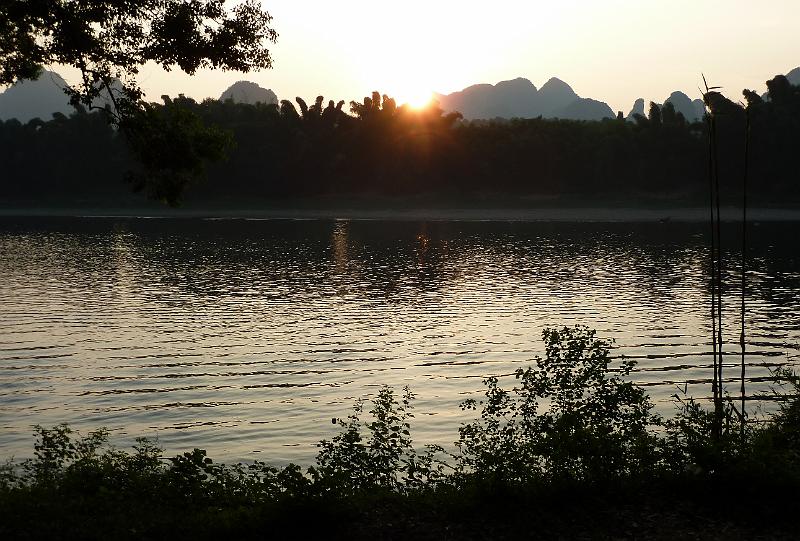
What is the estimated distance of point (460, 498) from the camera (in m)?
11.3

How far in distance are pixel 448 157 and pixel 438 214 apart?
13.3 meters

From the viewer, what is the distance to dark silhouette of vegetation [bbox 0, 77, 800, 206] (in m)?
123

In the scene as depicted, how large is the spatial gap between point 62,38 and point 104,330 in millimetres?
22924

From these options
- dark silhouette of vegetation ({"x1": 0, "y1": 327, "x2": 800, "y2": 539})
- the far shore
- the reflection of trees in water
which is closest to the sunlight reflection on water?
the reflection of trees in water

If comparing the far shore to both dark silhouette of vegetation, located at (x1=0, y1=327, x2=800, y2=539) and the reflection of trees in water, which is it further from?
dark silhouette of vegetation, located at (x1=0, y1=327, x2=800, y2=539)

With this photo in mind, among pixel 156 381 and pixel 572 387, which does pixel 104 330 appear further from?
pixel 572 387

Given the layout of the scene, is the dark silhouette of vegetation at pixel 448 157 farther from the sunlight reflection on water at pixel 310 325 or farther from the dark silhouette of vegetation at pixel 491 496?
the dark silhouette of vegetation at pixel 491 496

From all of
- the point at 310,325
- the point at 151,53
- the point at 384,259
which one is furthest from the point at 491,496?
the point at 384,259

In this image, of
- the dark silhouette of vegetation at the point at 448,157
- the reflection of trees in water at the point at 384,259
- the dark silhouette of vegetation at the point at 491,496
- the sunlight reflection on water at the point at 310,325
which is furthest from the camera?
the dark silhouette of vegetation at the point at 448,157

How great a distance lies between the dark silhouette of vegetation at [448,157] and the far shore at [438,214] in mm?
4098

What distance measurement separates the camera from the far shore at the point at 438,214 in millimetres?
115750

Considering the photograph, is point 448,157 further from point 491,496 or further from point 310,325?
point 491,496

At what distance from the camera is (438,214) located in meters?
125

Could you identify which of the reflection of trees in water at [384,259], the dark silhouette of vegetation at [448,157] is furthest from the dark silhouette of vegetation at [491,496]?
the dark silhouette of vegetation at [448,157]
